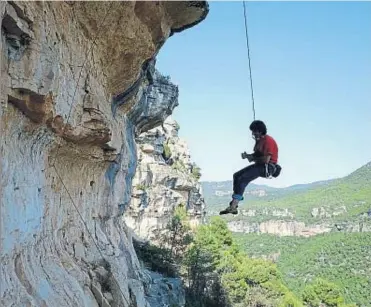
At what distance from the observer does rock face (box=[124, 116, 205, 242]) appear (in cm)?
3216

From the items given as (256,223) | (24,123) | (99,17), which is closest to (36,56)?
(24,123)

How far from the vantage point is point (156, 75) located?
21.7m

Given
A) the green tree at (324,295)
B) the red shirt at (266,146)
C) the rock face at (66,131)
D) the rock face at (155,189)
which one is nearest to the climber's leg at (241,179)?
the red shirt at (266,146)

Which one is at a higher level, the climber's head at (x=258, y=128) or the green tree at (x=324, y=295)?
the climber's head at (x=258, y=128)

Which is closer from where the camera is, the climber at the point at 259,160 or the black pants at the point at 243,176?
the climber at the point at 259,160

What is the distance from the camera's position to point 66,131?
786 cm

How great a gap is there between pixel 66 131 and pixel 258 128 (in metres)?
3.27

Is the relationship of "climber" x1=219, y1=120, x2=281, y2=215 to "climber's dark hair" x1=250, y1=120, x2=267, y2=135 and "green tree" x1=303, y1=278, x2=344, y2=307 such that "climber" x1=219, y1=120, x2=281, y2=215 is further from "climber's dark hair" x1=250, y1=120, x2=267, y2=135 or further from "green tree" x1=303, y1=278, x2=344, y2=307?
"green tree" x1=303, y1=278, x2=344, y2=307

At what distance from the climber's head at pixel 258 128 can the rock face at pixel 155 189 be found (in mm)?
24175

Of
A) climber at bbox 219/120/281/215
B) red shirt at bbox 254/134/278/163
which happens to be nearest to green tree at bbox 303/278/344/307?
climber at bbox 219/120/281/215

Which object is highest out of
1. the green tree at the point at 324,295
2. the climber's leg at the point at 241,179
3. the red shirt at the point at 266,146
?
the red shirt at the point at 266,146

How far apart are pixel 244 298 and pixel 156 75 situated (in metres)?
16.0

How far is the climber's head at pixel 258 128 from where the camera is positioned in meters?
7.36

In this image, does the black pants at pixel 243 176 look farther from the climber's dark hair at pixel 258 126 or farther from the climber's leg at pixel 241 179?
the climber's dark hair at pixel 258 126
